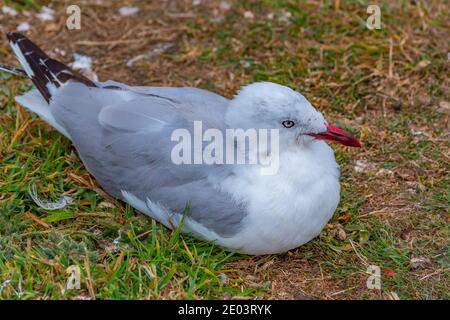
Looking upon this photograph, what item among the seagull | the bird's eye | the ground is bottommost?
the ground

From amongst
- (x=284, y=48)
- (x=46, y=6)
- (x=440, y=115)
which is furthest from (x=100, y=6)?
(x=440, y=115)

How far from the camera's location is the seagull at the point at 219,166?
3.82 meters

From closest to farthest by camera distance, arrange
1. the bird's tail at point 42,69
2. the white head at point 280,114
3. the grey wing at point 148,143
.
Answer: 1. the white head at point 280,114
2. the grey wing at point 148,143
3. the bird's tail at point 42,69

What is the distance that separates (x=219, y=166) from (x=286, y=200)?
0.38 metres

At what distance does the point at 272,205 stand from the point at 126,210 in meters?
0.95

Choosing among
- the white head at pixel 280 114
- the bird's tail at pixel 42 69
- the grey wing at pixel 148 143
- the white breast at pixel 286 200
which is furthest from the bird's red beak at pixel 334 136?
the bird's tail at pixel 42 69

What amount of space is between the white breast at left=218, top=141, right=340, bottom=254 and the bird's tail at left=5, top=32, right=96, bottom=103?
131 centimetres

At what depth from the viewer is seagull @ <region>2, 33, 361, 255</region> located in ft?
12.5

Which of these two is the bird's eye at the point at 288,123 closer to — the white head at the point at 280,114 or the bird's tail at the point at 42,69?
the white head at the point at 280,114

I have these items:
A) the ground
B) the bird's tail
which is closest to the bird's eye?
the ground

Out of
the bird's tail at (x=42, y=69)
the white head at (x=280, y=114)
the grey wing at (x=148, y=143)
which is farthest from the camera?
the bird's tail at (x=42, y=69)

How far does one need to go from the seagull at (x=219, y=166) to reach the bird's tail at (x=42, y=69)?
0.24 meters

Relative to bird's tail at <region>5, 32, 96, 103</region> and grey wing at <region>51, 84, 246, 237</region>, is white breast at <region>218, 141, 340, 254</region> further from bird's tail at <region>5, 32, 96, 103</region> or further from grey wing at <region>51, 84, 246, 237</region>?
bird's tail at <region>5, 32, 96, 103</region>

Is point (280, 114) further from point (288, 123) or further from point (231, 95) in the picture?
point (231, 95)
